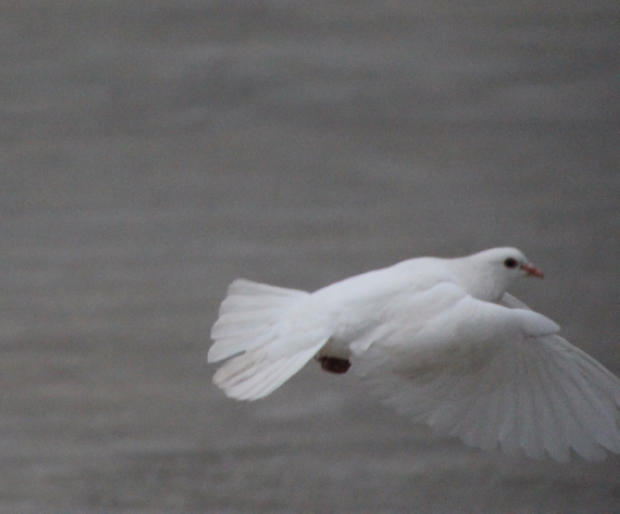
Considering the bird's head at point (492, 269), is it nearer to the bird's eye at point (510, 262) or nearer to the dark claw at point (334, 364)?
the bird's eye at point (510, 262)

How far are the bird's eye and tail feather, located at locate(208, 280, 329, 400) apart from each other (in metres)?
0.34

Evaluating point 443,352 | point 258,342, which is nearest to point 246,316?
point 258,342

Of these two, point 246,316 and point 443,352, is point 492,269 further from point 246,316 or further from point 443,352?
point 246,316

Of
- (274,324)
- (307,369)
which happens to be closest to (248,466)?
(307,369)

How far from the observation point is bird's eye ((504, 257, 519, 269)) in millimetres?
1910

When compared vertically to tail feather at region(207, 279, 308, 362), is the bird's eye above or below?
above

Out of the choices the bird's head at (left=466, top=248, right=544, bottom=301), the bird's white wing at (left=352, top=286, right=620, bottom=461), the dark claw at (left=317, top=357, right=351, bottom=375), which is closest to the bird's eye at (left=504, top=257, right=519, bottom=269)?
the bird's head at (left=466, top=248, right=544, bottom=301)

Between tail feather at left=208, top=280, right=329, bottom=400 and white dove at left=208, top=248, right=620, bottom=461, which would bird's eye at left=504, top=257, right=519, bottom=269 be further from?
tail feather at left=208, top=280, right=329, bottom=400

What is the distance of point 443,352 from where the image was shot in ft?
5.76

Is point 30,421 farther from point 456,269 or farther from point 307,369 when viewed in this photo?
point 456,269

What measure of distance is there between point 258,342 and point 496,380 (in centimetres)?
39

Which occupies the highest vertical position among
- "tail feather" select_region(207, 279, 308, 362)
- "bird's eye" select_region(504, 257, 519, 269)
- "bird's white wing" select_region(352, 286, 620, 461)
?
"bird's eye" select_region(504, 257, 519, 269)

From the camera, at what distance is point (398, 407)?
1.82 metres

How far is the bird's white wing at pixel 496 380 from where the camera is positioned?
1742mm
